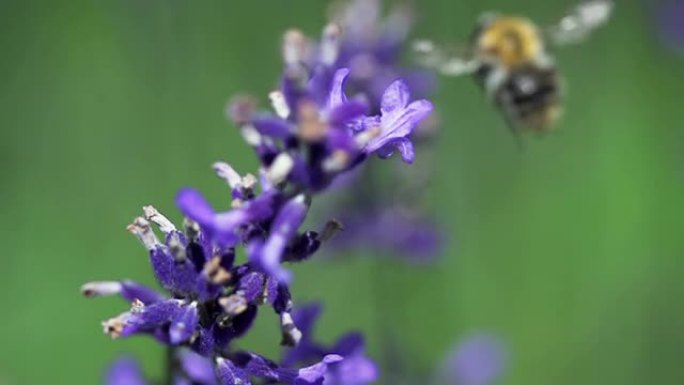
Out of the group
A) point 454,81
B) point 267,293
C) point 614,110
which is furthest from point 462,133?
point 267,293

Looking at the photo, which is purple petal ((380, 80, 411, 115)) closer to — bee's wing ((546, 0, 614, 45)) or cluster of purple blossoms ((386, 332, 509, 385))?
bee's wing ((546, 0, 614, 45))

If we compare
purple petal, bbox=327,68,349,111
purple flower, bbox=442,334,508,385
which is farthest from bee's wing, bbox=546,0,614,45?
purple flower, bbox=442,334,508,385

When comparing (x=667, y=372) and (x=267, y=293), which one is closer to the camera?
(x=267, y=293)

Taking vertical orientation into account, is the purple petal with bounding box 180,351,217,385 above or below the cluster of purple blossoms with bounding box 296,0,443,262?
below

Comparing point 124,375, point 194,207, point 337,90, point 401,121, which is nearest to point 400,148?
point 401,121

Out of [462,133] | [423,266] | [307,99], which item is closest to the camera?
[307,99]

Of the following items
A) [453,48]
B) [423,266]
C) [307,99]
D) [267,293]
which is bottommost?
[267,293]

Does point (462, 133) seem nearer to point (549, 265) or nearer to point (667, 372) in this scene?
point (549, 265)

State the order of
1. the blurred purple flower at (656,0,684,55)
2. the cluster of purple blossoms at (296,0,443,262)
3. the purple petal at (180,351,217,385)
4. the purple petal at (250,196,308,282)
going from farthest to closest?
the blurred purple flower at (656,0,684,55)
the cluster of purple blossoms at (296,0,443,262)
the purple petal at (180,351,217,385)
the purple petal at (250,196,308,282)
